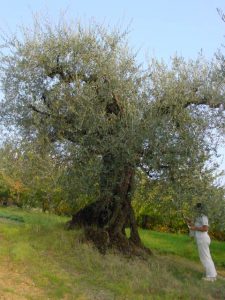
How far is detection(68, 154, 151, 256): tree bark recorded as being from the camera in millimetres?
13008

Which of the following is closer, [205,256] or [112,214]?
[205,256]

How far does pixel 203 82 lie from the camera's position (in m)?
14.1

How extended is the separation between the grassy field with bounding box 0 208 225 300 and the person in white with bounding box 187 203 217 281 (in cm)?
32

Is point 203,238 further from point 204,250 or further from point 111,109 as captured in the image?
point 111,109

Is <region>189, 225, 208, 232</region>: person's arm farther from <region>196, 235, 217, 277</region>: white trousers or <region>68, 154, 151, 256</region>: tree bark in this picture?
<region>68, 154, 151, 256</region>: tree bark

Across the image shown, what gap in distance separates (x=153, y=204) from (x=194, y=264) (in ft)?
11.8

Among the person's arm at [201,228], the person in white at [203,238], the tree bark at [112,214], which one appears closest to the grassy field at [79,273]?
the person in white at [203,238]

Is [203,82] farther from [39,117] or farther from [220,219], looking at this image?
[39,117]

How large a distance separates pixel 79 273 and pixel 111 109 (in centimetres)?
503

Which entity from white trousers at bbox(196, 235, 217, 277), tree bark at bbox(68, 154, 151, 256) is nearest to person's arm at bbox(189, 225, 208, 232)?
white trousers at bbox(196, 235, 217, 277)

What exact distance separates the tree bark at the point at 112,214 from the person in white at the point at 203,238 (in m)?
2.03

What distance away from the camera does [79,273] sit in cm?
1150

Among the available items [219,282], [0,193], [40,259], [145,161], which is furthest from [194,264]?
[0,193]

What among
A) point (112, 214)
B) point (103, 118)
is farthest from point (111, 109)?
point (112, 214)
